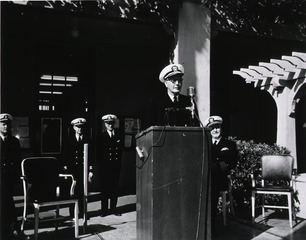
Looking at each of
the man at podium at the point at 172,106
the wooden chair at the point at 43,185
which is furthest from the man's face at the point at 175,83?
the wooden chair at the point at 43,185

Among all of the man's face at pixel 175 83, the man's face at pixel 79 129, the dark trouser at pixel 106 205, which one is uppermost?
the man's face at pixel 175 83

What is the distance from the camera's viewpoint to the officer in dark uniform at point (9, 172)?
4973 millimetres

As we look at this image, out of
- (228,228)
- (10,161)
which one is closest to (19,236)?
(10,161)

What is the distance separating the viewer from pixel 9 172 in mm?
5180

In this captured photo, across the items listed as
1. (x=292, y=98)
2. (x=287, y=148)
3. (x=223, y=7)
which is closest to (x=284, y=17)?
(x=223, y=7)

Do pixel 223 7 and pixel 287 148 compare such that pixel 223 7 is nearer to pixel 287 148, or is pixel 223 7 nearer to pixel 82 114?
pixel 287 148

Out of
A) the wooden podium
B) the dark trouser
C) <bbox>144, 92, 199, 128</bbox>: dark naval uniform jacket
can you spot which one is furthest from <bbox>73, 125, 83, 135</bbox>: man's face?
the wooden podium

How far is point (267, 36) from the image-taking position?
27.2ft

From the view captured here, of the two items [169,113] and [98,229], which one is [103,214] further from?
[169,113]

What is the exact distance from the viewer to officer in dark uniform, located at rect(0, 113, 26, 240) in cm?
497

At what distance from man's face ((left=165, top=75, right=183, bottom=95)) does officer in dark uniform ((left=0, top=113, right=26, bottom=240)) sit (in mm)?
2622

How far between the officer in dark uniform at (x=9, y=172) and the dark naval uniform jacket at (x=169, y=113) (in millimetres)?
2226

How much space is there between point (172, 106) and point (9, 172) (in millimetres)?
2683

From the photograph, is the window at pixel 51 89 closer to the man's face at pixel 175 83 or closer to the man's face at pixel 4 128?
the man's face at pixel 4 128
